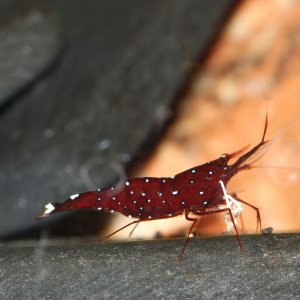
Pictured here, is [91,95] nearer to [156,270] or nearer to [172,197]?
[172,197]

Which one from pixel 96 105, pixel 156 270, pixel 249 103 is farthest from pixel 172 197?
pixel 249 103

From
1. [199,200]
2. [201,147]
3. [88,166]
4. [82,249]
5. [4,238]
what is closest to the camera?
[82,249]

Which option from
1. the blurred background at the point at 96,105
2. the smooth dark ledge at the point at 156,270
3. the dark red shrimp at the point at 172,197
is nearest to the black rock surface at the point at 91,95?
the blurred background at the point at 96,105

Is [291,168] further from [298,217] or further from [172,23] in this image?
[172,23]

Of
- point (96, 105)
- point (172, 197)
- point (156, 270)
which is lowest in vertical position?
point (156, 270)

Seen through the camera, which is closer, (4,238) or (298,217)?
(4,238)

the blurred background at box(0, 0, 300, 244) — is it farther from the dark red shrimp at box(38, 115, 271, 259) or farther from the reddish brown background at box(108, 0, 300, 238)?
the dark red shrimp at box(38, 115, 271, 259)

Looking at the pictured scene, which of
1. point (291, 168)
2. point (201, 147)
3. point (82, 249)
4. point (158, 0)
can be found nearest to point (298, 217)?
point (291, 168)
